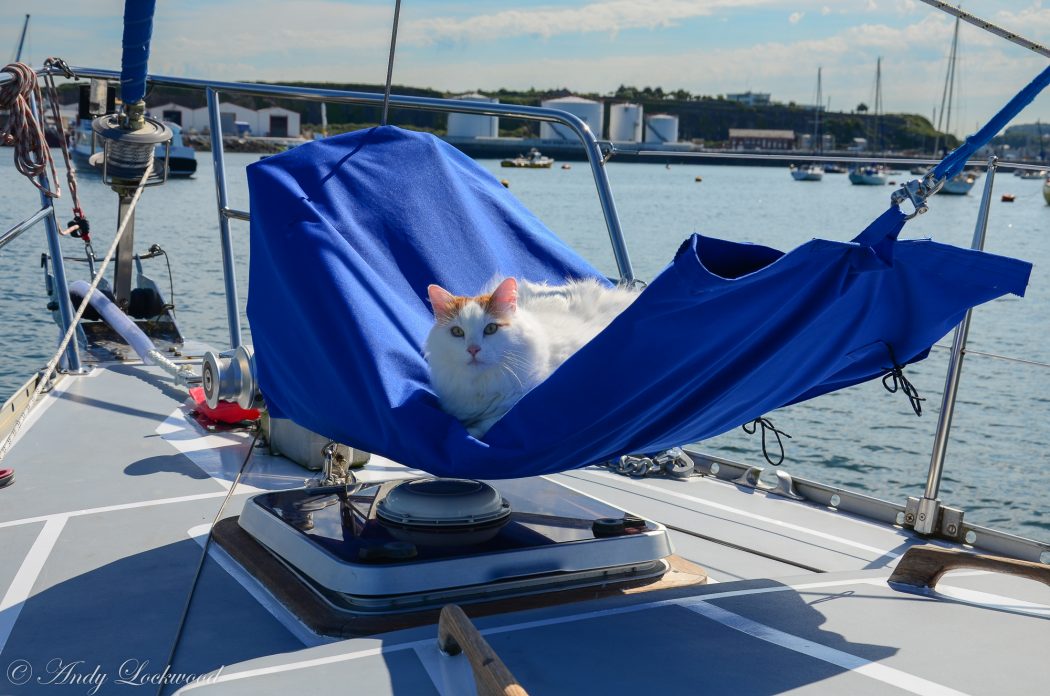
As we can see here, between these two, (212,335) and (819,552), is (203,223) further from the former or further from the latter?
(819,552)

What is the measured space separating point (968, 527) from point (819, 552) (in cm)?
43

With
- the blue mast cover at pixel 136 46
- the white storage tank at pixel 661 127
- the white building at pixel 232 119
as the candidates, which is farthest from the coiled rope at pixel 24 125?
the white storage tank at pixel 661 127

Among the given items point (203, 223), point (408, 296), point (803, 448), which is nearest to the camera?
point (408, 296)

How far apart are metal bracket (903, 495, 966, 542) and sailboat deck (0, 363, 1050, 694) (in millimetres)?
56

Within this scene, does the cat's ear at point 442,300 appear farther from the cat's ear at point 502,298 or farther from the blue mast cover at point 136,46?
the blue mast cover at point 136,46

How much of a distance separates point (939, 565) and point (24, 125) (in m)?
2.89

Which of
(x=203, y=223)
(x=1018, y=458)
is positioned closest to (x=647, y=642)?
(x=1018, y=458)

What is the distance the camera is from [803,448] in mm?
8328

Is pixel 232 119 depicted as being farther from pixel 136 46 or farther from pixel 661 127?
pixel 136 46

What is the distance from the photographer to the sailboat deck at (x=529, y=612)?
60.3 inches

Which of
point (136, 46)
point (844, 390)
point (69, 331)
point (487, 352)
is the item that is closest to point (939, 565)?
point (487, 352)

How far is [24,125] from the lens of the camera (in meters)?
3.12

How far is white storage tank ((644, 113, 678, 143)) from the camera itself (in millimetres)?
46375

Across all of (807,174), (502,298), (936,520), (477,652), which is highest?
(807,174)
